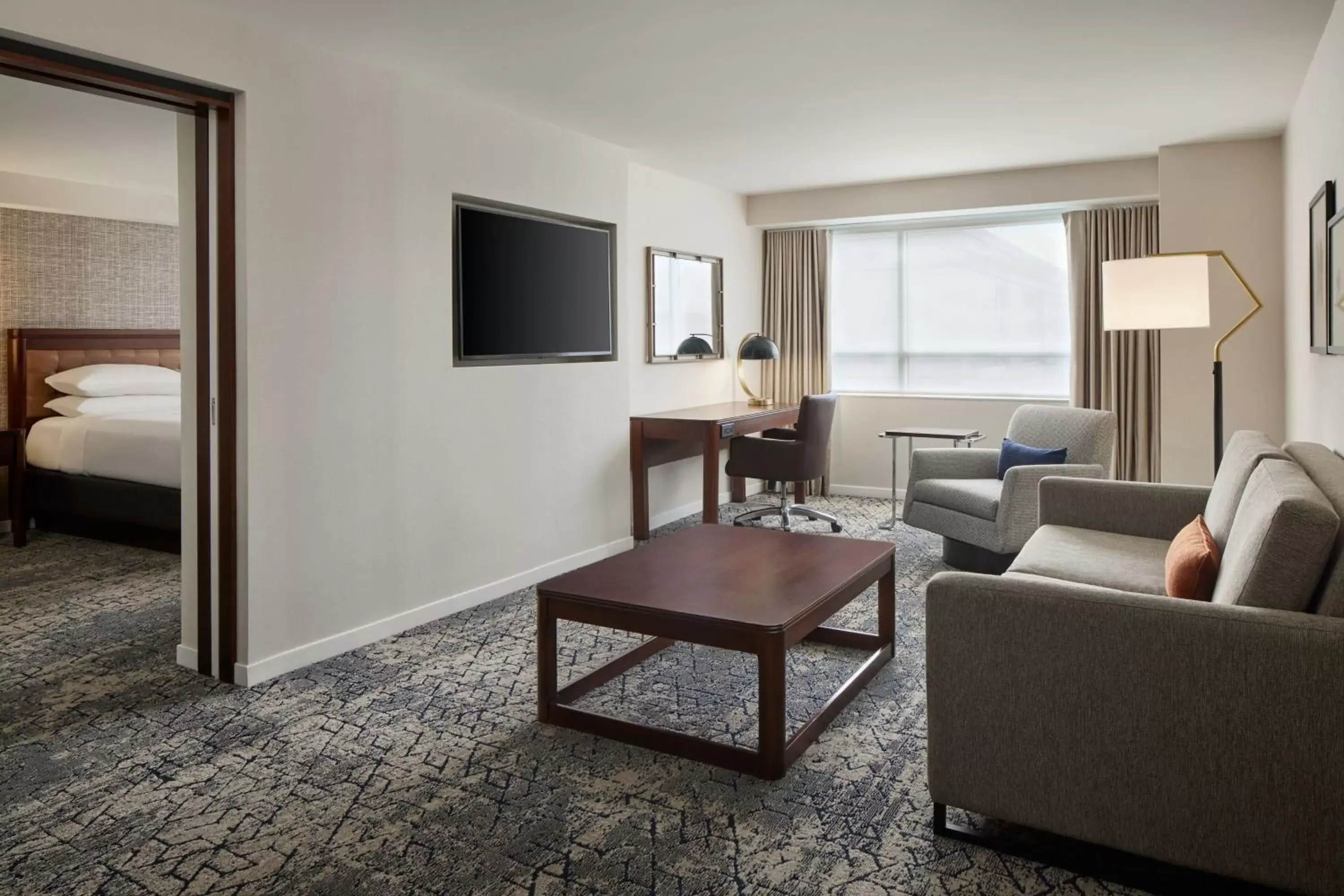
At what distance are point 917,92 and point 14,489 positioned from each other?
5.50 m

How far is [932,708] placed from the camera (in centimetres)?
216

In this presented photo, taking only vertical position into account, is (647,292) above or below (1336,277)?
above

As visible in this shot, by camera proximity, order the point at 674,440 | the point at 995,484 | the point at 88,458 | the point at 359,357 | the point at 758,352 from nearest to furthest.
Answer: the point at 359,357 → the point at 995,484 → the point at 88,458 → the point at 674,440 → the point at 758,352

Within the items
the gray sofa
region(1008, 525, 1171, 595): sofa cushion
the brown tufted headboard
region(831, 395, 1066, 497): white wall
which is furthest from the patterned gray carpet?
region(831, 395, 1066, 497): white wall

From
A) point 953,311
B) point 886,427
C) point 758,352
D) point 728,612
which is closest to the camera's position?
point 728,612

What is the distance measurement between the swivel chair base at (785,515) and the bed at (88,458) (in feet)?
10.8

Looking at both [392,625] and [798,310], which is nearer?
[392,625]

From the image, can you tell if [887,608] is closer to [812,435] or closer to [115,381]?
[812,435]

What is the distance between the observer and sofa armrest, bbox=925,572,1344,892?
1.78m

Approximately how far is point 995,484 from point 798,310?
2.96 m

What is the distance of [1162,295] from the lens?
3916mm

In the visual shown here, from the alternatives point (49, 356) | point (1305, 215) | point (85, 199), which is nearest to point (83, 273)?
point (85, 199)

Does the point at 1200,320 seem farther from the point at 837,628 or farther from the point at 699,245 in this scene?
the point at 699,245

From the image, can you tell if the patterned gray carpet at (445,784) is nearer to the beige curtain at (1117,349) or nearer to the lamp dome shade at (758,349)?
the lamp dome shade at (758,349)
